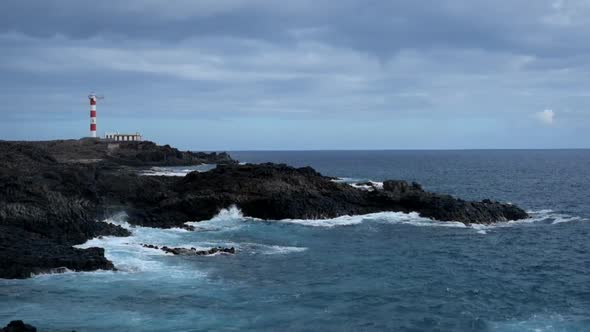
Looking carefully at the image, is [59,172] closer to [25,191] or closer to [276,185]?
[25,191]

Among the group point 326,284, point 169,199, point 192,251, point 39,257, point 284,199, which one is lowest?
point 326,284

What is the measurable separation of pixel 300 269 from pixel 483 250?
13.4m

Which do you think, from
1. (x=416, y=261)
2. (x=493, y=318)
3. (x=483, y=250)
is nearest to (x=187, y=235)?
(x=416, y=261)

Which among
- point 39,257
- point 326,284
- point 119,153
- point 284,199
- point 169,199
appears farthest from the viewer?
point 119,153

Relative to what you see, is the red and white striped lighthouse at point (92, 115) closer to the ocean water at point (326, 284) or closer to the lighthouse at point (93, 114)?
the lighthouse at point (93, 114)

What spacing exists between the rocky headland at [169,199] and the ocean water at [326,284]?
2309mm

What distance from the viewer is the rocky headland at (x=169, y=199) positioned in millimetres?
35188

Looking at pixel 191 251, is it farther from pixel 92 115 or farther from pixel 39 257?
pixel 92 115

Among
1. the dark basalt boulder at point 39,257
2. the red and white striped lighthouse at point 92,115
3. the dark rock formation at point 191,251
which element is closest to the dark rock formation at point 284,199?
the dark rock formation at point 191,251

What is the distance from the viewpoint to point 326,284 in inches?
1086

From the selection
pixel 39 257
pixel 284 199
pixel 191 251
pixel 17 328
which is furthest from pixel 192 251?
pixel 284 199

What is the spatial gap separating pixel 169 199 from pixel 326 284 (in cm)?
2560

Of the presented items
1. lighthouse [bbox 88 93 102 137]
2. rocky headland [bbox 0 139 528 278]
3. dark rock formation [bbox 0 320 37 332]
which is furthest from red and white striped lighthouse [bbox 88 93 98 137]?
dark rock formation [bbox 0 320 37 332]

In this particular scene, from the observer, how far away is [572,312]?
23891mm
